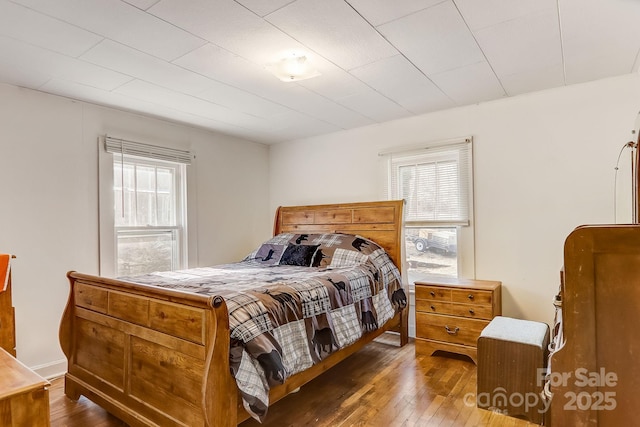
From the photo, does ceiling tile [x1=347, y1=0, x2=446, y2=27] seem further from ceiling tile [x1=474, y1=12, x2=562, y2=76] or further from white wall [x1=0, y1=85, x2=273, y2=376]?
white wall [x1=0, y1=85, x2=273, y2=376]

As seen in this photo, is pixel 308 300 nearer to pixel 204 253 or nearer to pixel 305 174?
pixel 204 253

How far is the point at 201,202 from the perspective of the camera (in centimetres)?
403

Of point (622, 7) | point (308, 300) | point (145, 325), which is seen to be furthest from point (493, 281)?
point (145, 325)

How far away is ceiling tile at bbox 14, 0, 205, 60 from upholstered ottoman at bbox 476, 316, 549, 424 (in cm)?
261

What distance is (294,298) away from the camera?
2.18 m

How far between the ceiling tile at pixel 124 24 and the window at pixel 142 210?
1.49 m

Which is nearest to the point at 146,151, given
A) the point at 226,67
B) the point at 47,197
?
the point at 47,197

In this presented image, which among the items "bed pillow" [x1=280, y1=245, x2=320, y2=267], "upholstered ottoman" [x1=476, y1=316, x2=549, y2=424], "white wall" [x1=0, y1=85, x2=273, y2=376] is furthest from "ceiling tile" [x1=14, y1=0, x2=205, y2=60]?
"upholstered ottoman" [x1=476, y1=316, x2=549, y2=424]

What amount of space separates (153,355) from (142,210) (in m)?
2.06

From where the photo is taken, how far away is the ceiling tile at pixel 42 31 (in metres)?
1.80

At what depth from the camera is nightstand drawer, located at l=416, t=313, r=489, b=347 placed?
9.71ft

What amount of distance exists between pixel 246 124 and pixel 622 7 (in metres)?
3.15

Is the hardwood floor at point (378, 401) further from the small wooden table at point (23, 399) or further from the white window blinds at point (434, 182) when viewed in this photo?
the white window blinds at point (434, 182)

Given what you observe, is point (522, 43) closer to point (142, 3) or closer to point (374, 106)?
point (374, 106)
